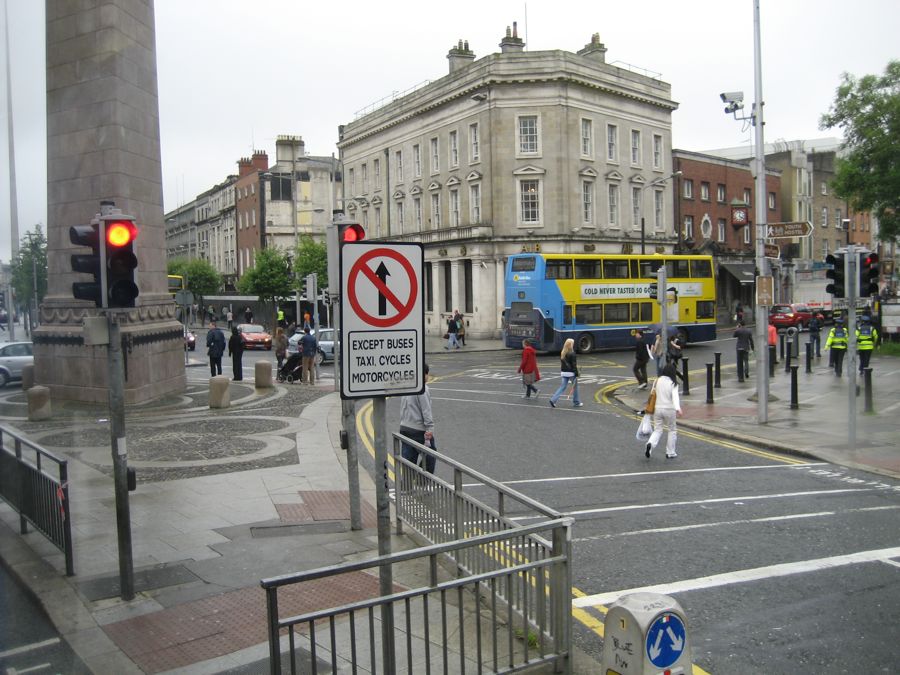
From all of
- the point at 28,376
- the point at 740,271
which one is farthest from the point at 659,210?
the point at 28,376

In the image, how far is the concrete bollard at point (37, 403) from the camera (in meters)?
16.1

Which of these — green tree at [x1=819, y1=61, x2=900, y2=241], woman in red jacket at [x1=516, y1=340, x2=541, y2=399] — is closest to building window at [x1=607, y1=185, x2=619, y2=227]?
green tree at [x1=819, y1=61, x2=900, y2=241]

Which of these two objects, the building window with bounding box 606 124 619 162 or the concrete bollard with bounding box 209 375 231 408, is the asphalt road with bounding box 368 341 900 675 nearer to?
the concrete bollard with bounding box 209 375 231 408

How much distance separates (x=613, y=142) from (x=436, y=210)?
12487mm

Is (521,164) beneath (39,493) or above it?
above

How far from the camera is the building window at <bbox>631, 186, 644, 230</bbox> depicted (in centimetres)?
5103

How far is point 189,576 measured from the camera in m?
7.34

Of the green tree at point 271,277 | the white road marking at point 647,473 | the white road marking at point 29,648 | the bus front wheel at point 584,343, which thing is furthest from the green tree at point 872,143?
the green tree at point 271,277

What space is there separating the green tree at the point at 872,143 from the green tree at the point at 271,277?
4124 cm

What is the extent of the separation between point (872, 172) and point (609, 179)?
63.9 ft

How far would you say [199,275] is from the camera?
72.6 meters

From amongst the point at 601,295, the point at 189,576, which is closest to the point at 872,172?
the point at 601,295

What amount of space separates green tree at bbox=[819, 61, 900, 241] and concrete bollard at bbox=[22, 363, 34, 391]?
101ft

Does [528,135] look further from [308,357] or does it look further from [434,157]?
[308,357]
